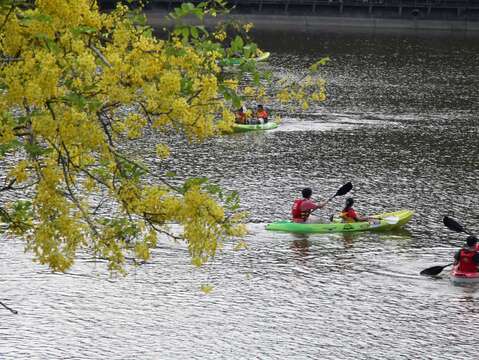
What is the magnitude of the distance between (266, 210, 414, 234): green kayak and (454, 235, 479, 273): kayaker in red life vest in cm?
520

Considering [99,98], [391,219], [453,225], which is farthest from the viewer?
[391,219]

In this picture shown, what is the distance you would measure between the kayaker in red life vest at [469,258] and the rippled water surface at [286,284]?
21.4 inches

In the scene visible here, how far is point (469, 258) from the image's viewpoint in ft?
92.6

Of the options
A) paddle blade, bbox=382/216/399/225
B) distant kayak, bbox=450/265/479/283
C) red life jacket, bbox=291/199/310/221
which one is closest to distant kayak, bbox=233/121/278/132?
red life jacket, bbox=291/199/310/221

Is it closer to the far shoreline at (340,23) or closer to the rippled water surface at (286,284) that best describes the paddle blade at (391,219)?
the rippled water surface at (286,284)

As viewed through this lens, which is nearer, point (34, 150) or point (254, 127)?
point (34, 150)

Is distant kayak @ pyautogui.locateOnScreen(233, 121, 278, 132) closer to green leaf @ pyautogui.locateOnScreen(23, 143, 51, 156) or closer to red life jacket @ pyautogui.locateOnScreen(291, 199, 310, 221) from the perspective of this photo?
red life jacket @ pyautogui.locateOnScreen(291, 199, 310, 221)

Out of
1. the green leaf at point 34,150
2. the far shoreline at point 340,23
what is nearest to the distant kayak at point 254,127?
the green leaf at point 34,150

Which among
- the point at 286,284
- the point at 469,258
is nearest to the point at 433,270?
the point at 469,258

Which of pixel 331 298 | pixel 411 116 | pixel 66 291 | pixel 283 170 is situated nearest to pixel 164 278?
pixel 66 291

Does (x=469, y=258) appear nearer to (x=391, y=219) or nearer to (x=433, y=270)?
(x=433, y=270)

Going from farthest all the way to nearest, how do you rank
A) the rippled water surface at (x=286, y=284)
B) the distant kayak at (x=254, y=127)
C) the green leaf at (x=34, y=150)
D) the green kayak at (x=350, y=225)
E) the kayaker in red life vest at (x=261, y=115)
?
the kayaker in red life vest at (x=261, y=115)
the distant kayak at (x=254, y=127)
the green kayak at (x=350, y=225)
the rippled water surface at (x=286, y=284)
the green leaf at (x=34, y=150)

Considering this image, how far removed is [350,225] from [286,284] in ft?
18.1

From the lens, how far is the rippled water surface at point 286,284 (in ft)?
79.0
